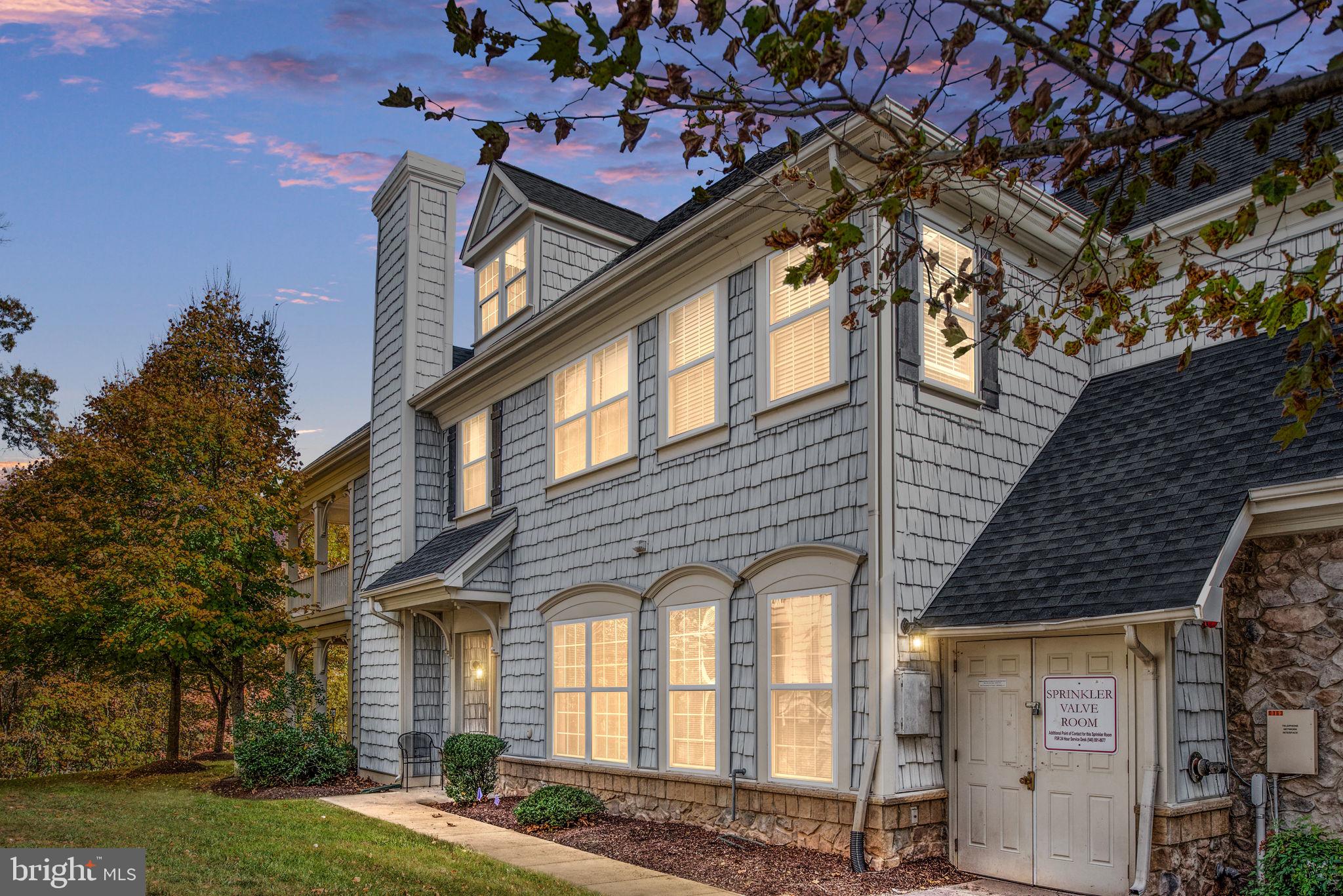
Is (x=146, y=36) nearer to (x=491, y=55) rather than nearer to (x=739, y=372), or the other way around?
(x=739, y=372)

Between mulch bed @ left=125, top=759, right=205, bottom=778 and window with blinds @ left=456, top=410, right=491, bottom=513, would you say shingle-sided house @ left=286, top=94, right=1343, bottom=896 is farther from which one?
mulch bed @ left=125, top=759, right=205, bottom=778

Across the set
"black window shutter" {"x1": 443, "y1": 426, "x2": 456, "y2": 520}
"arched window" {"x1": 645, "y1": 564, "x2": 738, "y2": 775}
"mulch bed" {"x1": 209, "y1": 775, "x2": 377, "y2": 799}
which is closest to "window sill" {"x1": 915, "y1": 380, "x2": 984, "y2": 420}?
"arched window" {"x1": 645, "y1": 564, "x2": 738, "y2": 775}

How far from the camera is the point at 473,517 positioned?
Result: 616 inches

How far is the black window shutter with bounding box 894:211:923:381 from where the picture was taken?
919 centimetres

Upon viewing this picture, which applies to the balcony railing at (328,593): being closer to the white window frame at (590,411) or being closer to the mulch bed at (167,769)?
the mulch bed at (167,769)

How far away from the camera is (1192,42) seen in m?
4.84

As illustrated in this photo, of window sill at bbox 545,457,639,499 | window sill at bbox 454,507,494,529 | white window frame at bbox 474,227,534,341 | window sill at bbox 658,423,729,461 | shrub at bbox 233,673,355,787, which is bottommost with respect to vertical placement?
shrub at bbox 233,673,355,787

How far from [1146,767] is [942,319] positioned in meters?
4.29

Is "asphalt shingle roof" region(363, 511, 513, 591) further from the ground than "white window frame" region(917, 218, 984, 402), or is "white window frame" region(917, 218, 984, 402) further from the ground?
"white window frame" region(917, 218, 984, 402)

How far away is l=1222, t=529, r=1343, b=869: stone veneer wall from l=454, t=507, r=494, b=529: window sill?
9.75 metres

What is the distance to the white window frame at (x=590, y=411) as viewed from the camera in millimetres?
12156

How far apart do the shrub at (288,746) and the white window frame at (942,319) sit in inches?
467

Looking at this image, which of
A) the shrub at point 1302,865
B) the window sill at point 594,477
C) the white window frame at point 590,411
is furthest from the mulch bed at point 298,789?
the shrub at point 1302,865

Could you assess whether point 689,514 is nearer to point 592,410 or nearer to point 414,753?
point 592,410
